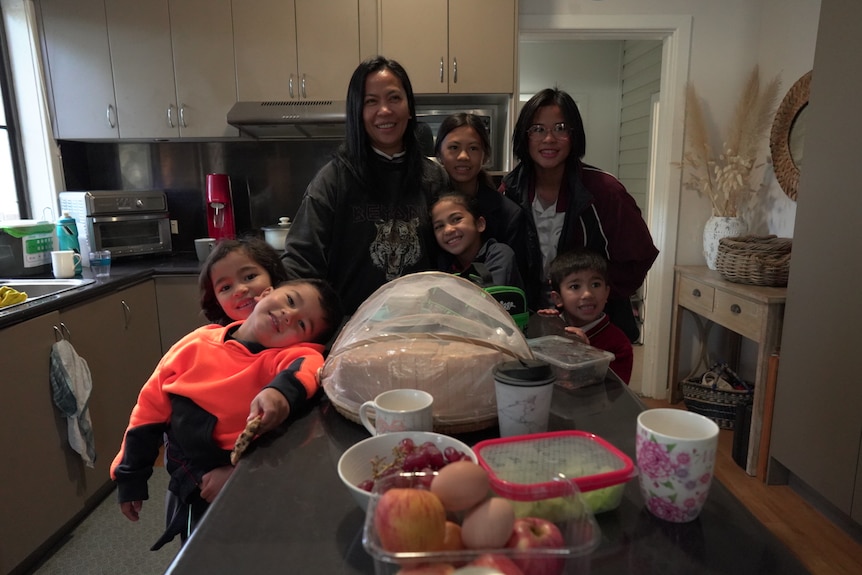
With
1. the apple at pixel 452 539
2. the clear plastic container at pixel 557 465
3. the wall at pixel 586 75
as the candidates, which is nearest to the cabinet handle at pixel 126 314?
the clear plastic container at pixel 557 465

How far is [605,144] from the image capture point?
497 cm

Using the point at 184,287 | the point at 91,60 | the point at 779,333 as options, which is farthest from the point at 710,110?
the point at 91,60

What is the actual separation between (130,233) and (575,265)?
2.51 metres

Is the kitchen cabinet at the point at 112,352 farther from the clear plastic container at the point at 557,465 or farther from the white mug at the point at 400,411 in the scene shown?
the clear plastic container at the point at 557,465

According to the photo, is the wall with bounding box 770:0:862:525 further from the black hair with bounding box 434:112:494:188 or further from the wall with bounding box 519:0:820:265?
the black hair with bounding box 434:112:494:188

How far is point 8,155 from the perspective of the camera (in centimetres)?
290

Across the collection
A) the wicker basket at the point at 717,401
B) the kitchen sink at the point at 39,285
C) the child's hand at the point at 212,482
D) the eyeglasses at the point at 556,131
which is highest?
the eyeglasses at the point at 556,131

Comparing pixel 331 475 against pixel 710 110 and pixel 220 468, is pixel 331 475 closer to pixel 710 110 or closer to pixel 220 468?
pixel 220 468

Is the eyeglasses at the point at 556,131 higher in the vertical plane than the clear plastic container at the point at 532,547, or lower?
higher

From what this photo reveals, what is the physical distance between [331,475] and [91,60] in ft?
10.3

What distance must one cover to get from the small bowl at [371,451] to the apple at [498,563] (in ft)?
0.54

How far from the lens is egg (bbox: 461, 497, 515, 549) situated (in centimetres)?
45

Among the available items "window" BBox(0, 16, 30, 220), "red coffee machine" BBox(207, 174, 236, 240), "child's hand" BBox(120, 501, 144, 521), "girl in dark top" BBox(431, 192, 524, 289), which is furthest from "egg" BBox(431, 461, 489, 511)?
"window" BBox(0, 16, 30, 220)

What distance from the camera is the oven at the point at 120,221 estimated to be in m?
2.71
